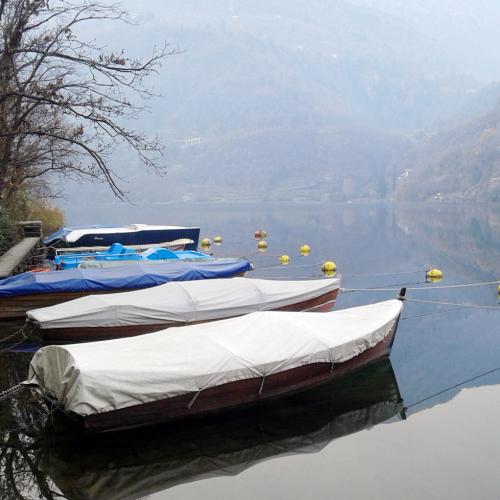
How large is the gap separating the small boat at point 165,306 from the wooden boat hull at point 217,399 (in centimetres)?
460

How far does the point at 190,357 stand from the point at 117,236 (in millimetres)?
28350

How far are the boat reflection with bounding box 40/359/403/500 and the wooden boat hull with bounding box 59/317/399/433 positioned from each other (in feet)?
0.89

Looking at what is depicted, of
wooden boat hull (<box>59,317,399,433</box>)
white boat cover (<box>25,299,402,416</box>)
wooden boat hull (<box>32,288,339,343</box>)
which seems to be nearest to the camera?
white boat cover (<box>25,299,402,416</box>)

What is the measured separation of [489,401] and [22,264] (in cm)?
1898

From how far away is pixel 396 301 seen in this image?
17406 mm

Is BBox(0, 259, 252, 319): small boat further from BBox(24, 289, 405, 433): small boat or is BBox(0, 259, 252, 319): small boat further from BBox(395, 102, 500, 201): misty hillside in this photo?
BBox(395, 102, 500, 201): misty hillside

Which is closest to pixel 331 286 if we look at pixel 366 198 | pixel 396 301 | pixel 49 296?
pixel 396 301

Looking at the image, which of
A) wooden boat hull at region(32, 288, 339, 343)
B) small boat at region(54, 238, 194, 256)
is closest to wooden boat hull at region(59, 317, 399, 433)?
wooden boat hull at region(32, 288, 339, 343)

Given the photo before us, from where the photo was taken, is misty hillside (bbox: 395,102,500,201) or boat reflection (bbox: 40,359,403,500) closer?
boat reflection (bbox: 40,359,403,500)

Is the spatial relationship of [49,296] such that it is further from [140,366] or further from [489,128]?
[489,128]

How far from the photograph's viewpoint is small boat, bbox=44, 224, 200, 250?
1455 inches

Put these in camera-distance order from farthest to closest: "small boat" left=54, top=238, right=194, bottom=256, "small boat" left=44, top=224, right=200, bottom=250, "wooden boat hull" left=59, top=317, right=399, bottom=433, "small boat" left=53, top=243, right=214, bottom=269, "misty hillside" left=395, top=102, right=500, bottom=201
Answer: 1. "misty hillside" left=395, top=102, right=500, bottom=201
2. "small boat" left=44, top=224, right=200, bottom=250
3. "small boat" left=54, top=238, right=194, bottom=256
4. "small boat" left=53, top=243, right=214, bottom=269
5. "wooden boat hull" left=59, top=317, right=399, bottom=433

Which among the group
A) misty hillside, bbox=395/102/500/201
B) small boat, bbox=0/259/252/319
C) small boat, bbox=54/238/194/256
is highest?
small boat, bbox=0/259/252/319

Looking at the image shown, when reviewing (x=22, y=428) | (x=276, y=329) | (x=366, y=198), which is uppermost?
(x=276, y=329)
